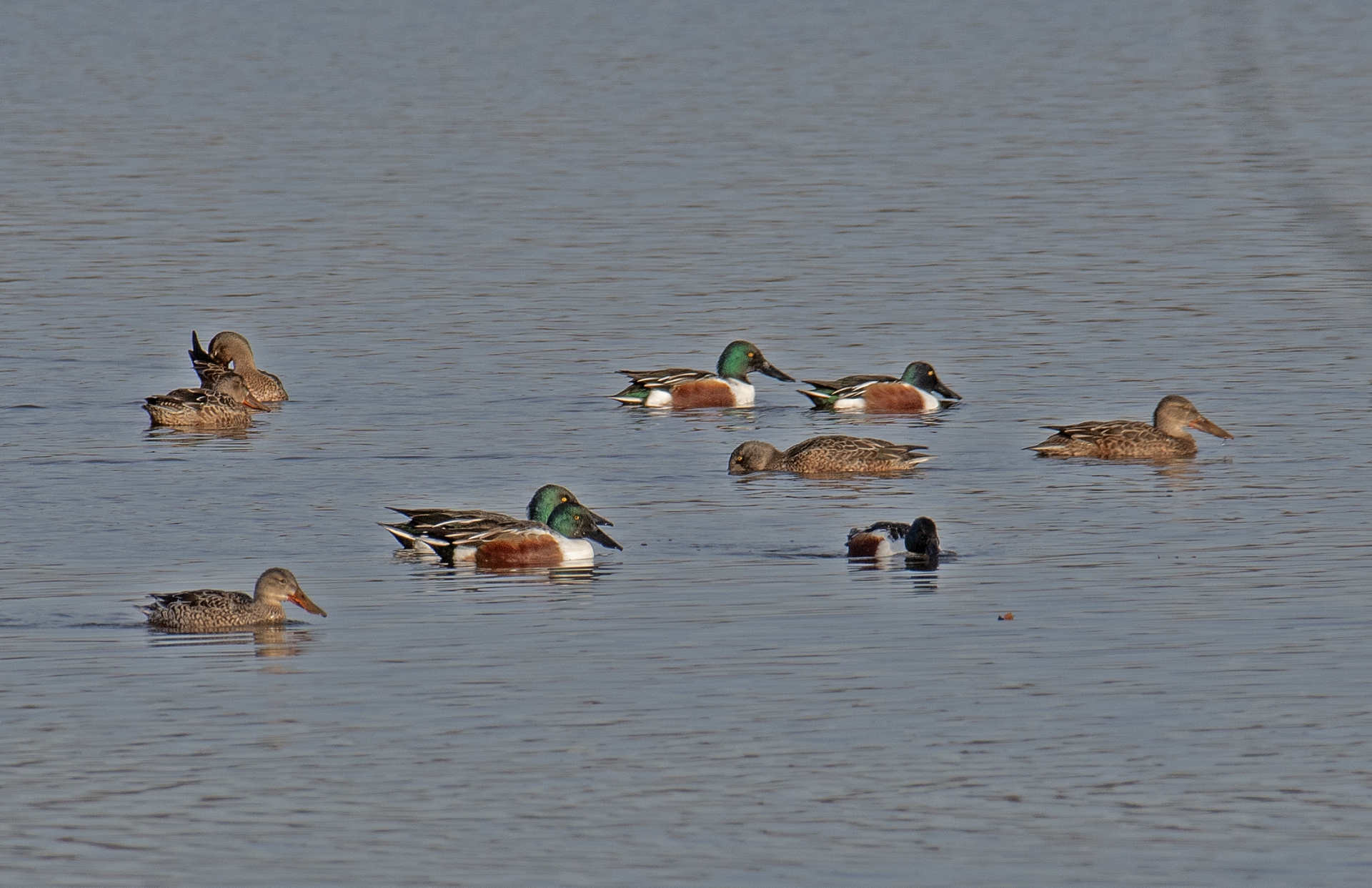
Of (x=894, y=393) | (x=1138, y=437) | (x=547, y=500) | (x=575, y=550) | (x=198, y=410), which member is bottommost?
(x=575, y=550)

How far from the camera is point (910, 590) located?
15273 millimetres

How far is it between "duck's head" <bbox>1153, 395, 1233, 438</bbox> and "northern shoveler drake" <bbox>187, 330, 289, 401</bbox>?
315 inches

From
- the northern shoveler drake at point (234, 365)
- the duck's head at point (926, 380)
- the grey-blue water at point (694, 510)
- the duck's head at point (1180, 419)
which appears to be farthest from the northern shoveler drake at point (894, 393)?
the northern shoveler drake at point (234, 365)

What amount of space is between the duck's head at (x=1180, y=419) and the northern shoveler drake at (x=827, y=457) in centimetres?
199

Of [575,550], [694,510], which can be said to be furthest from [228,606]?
[694,510]

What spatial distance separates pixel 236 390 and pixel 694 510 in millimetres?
6573

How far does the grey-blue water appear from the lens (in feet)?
33.7

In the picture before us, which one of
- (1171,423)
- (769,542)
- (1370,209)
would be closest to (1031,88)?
(1370,209)

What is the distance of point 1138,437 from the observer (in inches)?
806

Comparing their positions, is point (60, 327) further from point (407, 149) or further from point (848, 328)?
point (407, 149)

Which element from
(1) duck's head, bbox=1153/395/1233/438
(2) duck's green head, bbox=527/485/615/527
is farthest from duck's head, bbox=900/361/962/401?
(2) duck's green head, bbox=527/485/615/527

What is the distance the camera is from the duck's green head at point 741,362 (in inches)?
965

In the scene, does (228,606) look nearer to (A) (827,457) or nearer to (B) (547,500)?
(B) (547,500)

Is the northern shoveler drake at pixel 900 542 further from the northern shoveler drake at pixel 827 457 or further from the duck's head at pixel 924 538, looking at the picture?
the northern shoveler drake at pixel 827 457
